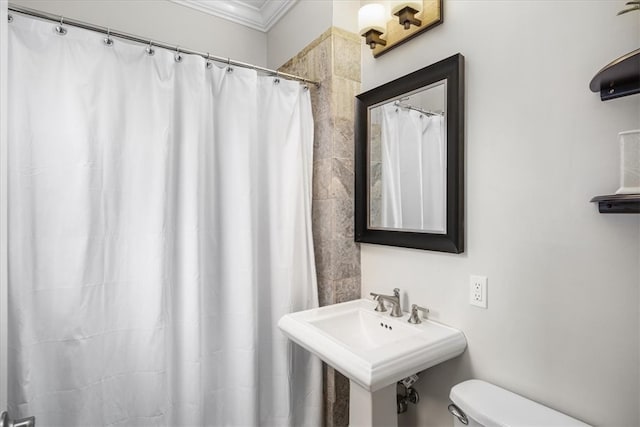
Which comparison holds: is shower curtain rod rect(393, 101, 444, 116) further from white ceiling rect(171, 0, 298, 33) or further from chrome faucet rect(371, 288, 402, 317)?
white ceiling rect(171, 0, 298, 33)

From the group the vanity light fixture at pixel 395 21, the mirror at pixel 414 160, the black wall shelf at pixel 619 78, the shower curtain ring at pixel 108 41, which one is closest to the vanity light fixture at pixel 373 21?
the vanity light fixture at pixel 395 21

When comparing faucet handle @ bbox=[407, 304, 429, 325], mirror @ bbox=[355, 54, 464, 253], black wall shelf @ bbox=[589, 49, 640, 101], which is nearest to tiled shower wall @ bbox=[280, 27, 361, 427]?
mirror @ bbox=[355, 54, 464, 253]

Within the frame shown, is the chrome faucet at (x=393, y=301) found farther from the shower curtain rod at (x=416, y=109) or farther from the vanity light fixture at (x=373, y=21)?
the vanity light fixture at (x=373, y=21)

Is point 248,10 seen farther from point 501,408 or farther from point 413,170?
point 501,408

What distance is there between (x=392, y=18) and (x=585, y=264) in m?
1.33

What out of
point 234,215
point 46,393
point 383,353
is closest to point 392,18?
point 234,215

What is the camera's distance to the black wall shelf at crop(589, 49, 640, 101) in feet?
2.68

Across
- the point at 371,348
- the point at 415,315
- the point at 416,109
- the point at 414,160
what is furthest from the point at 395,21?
the point at 371,348

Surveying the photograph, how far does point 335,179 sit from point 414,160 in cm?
43

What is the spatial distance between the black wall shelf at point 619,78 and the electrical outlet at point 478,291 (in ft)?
2.28

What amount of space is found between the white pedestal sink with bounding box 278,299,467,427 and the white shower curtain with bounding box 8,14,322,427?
27 centimetres

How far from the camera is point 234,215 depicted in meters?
1.59

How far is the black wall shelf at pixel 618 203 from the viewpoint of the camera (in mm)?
823

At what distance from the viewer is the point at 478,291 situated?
128 cm
